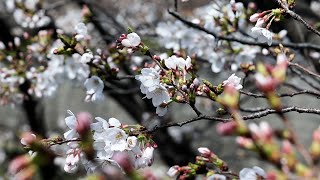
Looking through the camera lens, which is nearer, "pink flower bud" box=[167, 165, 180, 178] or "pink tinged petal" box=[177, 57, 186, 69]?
"pink flower bud" box=[167, 165, 180, 178]

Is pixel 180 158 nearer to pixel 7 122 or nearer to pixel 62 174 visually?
pixel 62 174

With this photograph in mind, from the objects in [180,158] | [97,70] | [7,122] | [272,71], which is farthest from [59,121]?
[272,71]

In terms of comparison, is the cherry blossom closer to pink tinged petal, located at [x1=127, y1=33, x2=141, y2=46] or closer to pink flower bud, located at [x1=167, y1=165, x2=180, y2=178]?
pink tinged petal, located at [x1=127, y1=33, x2=141, y2=46]

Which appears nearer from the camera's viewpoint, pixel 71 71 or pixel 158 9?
pixel 71 71

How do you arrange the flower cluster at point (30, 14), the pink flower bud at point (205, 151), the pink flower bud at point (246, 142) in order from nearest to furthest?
1. the pink flower bud at point (246, 142)
2. the pink flower bud at point (205, 151)
3. the flower cluster at point (30, 14)

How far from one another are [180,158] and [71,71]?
170cm

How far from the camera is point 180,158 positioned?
4.79 m

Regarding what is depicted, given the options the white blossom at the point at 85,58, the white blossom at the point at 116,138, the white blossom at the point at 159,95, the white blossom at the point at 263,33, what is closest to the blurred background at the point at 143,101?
the white blossom at the point at 85,58

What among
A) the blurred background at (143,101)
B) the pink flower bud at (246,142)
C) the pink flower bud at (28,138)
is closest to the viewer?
the pink flower bud at (28,138)

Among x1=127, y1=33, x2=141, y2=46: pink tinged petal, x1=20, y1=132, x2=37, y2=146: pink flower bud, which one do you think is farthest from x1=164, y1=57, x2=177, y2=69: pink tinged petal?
x1=20, y1=132, x2=37, y2=146: pink flower bud

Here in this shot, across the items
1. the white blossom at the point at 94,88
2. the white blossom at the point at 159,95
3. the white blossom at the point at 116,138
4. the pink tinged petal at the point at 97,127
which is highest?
the white blossom at the point at 159,95

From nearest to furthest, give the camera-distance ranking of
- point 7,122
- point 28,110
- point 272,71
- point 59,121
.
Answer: point 272,71 → point 28,110 → point 59,121 → point 7,122

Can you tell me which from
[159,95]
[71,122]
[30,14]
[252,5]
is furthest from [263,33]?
[30,14]

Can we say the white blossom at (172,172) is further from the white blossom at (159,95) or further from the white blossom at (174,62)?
the white blossom at (174,62)
